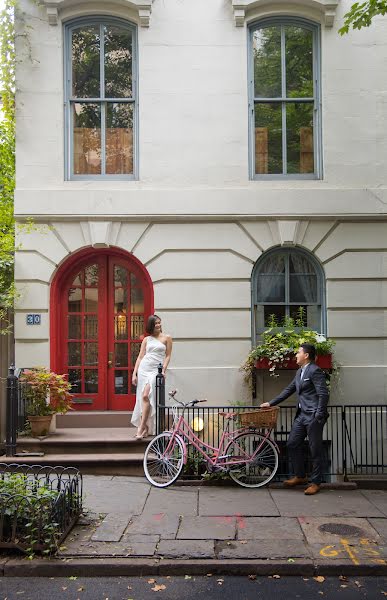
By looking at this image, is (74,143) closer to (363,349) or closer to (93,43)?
(93,43)

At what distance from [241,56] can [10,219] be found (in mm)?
5237

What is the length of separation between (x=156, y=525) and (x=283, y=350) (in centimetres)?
416

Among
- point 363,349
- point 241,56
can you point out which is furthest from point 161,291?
point 241,56

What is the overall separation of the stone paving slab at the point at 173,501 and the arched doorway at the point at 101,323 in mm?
2886

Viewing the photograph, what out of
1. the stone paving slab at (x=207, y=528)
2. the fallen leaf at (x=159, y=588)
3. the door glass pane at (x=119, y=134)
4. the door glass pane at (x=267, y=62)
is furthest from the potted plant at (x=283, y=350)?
the fallen leaf at (x=159, y=588)

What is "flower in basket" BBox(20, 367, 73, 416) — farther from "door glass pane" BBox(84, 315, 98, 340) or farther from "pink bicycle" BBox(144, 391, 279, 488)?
"pink bicycle" BBox(144, 391, 279, 488)

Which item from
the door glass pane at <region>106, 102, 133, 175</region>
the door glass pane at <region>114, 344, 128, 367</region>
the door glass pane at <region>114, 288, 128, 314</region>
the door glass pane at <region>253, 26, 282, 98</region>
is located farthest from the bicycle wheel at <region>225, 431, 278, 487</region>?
the door glass pane at <region>253, 26, 282, 98</region>

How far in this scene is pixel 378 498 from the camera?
862 centimetres

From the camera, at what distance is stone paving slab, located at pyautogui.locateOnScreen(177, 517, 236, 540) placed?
6797mm

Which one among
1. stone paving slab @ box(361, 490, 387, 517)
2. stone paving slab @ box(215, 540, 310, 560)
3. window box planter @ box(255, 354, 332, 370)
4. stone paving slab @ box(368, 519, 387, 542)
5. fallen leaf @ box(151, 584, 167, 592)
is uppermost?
window box planter @ box(255, 354, 332, 370)

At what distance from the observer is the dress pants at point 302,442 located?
28.7ft

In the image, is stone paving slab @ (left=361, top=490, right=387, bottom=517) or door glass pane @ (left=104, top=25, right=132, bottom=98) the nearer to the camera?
stone paving slab @ (left=361, top=490, right=387, bottom=517)

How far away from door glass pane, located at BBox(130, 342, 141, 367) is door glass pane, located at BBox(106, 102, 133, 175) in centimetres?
332

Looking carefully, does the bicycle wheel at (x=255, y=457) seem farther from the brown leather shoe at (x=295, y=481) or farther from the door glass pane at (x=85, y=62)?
the door glass pane at (x=85, y=62)
